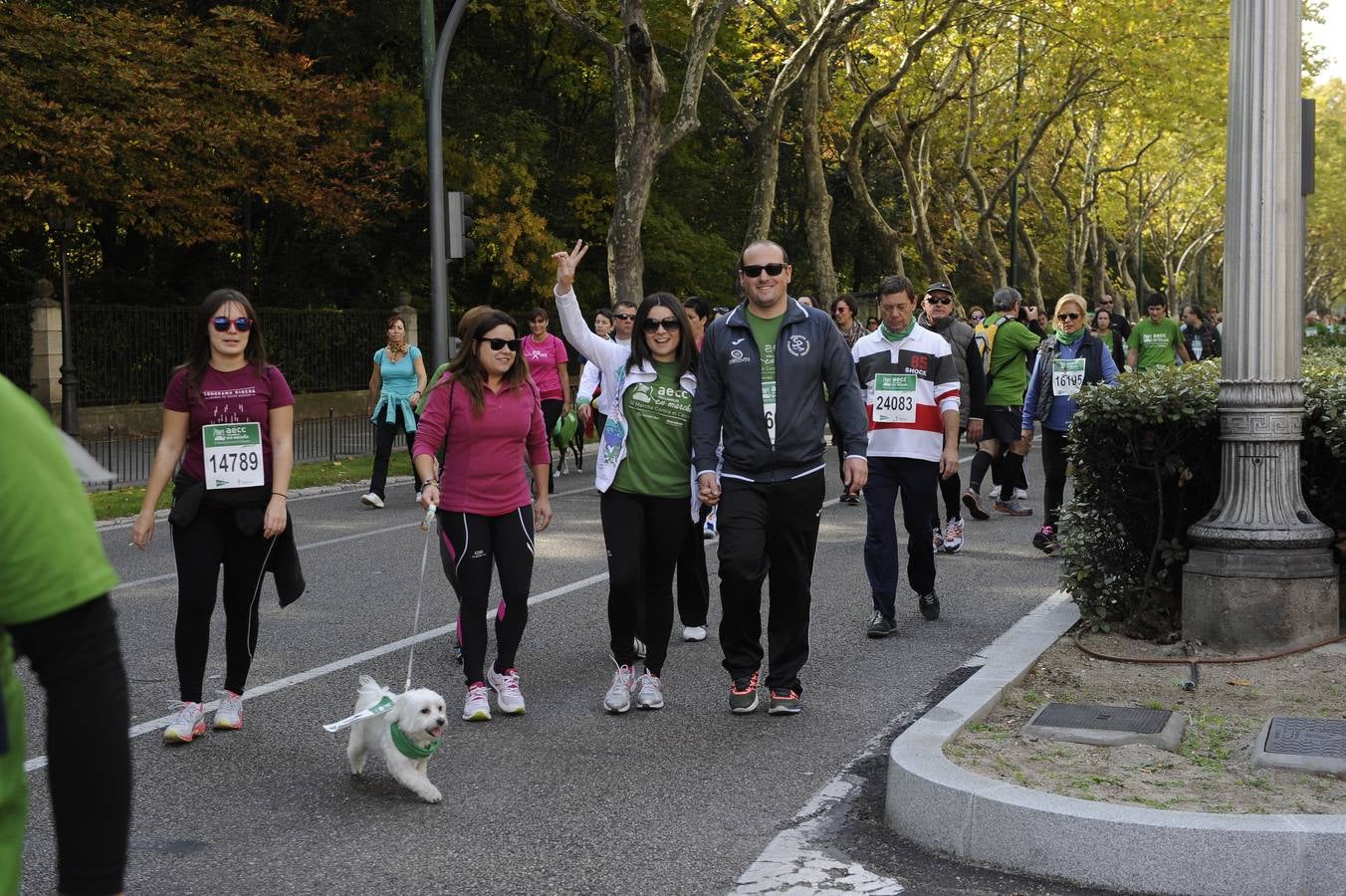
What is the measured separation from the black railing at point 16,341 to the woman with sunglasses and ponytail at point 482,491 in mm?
18666

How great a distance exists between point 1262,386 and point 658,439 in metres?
2.65

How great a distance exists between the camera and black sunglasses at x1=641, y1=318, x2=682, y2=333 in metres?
6.43

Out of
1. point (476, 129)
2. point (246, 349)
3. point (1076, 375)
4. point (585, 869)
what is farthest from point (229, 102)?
point (585, 869)

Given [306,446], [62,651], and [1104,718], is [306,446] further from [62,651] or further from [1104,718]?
[62,651]

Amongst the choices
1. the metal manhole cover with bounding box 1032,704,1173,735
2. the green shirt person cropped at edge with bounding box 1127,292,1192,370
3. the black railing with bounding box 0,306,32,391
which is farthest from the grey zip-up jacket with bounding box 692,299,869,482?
the black railing with bounding box 0,306,32,391

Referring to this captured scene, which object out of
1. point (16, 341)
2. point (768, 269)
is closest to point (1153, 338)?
point (768, 269)

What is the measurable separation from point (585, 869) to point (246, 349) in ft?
8.65

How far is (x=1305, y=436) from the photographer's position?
7.19 meters

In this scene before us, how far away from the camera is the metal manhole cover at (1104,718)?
5.45 meters

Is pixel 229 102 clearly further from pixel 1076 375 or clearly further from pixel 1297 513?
pixel 1297 513

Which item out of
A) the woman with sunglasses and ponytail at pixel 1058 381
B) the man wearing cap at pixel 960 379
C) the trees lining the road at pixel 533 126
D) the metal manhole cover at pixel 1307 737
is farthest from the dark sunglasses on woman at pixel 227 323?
the trees lining the road at pixel 533 126

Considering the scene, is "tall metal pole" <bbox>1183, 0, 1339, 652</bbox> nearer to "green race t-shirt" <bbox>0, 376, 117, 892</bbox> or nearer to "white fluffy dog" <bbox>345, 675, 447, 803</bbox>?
"white fluffy dog" <bbox>345, 675, 447, 803</bbox>

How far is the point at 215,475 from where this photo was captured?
583 cm

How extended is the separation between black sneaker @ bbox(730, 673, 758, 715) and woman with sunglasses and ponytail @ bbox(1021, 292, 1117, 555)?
4731 millimetres
